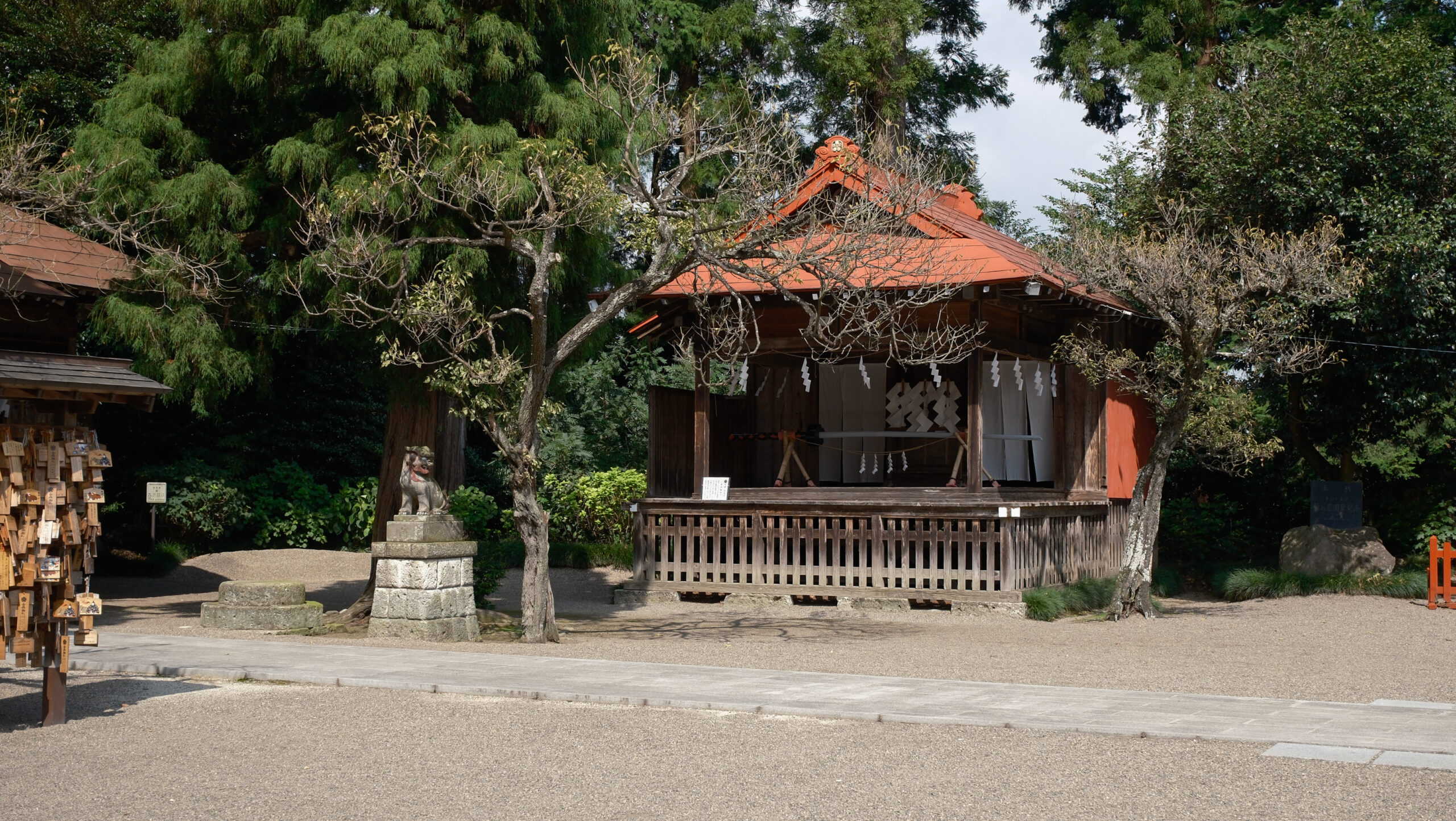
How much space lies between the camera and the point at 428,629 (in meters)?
11.8

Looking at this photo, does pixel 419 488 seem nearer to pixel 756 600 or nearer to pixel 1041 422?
pixel 756 600

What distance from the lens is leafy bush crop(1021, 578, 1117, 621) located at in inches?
570

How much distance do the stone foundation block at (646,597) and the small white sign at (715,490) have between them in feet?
4.35

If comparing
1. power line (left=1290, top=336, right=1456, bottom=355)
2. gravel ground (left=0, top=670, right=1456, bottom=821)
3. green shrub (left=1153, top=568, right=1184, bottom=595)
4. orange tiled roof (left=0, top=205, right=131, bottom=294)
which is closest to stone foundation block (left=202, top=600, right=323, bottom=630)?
orange tiled roof (left=0, top=205, right=131, bottom=294)

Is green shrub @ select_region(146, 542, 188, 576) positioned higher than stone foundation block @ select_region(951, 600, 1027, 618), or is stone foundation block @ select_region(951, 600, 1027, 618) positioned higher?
green shrub @ select_region(146, 542, 188, 576)

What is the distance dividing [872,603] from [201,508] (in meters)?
12.0

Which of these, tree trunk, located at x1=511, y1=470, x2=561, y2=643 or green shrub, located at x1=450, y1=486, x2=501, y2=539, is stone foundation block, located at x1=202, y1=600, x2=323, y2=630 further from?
green shrub, located at x1=450, y1=486, x2=501, y2=539

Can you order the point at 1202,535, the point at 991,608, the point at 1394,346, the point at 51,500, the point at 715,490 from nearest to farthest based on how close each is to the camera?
1. the point at 51,500
2. the point at 991,608
3. the point at 715,490
4. the point at 1394,346
5. the point at 1202,535

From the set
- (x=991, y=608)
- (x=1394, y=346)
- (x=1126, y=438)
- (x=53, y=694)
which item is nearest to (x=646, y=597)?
(x=991, y=608)

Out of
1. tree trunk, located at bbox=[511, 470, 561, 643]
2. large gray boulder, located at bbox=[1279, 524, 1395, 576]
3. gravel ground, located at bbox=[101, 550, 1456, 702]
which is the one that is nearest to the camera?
gravel ground, located at bbox=[101, 550, 1456, 702]

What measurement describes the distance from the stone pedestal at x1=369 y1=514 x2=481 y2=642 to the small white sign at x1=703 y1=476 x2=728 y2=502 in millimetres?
4466

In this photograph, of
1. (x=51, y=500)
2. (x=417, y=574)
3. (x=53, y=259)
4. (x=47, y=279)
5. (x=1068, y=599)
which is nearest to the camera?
(x=51, y=500)

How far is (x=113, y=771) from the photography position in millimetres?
6258

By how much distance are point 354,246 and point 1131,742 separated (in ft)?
27.0
